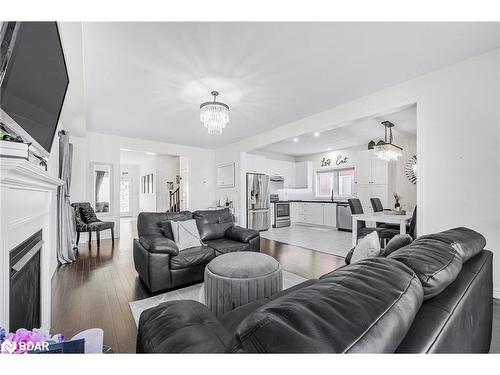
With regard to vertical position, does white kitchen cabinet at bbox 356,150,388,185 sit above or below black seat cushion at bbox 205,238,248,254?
above

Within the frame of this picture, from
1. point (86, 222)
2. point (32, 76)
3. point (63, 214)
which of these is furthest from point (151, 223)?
point (86, 222)

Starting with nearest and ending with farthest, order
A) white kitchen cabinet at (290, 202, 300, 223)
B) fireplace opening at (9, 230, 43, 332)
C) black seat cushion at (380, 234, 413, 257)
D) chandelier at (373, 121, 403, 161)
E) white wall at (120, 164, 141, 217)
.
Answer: fireplace opening at (9, 230, 43, 332) < black seat cushion at (380, 234, 413, 257) < chandelier at (373, 121, 403, 161) < white kitchen cabinet at (290, 202, 300, 223) < white wall at (120, 164, 141, 217)

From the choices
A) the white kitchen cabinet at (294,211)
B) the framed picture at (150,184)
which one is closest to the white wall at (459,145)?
the white kitchen cabinet at (294,211)

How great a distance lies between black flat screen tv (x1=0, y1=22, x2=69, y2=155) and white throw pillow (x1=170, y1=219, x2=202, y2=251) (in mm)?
1592

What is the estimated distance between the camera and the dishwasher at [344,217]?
6.07 metres

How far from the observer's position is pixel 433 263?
2.72 ft

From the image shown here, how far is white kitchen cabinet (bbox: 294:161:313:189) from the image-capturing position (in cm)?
759

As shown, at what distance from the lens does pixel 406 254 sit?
90 centimetres

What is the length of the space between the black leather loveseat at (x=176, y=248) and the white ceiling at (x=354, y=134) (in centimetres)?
241

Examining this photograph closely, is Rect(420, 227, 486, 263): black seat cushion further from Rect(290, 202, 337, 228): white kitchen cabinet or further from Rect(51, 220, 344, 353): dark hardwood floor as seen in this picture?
Rect(290, 202, 337, 228): white kitchen cabinet

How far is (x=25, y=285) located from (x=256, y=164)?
5.65m

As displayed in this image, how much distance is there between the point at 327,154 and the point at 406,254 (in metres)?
6.84

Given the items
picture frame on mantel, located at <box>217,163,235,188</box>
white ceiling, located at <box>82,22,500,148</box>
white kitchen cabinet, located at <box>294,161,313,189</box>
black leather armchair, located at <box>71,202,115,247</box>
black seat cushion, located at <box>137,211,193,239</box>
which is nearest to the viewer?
white ceiling, located at <box>82,22,500,148</box>

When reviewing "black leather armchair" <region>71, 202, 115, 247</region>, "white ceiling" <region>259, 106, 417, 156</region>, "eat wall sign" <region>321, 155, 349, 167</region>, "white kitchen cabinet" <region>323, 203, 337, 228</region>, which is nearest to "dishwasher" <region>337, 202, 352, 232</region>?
"white kitchen cabinet" <region>323, 203, 337, 228</region>
